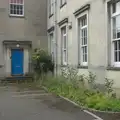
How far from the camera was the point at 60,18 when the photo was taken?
2036 centimetres

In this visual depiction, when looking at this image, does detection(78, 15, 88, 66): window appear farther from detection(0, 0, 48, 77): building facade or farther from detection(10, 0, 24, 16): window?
detection(10, 0, 24, 16): window

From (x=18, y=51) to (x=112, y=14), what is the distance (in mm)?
13888

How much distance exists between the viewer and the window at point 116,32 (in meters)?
11.7

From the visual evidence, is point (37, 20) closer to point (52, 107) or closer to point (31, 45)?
point (31, 45)

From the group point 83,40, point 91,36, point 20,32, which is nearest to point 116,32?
point 91,36

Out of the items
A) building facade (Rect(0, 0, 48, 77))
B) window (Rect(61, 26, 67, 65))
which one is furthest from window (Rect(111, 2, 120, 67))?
building facade (Rect(0, 0, 48, 77))

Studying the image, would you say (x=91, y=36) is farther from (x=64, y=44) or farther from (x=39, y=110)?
(x=64, y=44)

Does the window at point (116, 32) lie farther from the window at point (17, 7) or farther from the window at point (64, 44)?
the window at point (17, 7)

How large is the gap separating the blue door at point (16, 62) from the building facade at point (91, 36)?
15.5 feet

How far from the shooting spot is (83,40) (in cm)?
1579

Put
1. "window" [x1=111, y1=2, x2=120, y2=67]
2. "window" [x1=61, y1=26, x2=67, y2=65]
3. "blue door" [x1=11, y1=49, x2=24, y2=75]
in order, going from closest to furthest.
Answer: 1. "window" [x1=111, y1=2, x2=120, y2=67]
2. "window" [x1=61, y1=26, x2=67, y2=65]
3. "blue door" [x1=11, y1=49, x2=24, y2=75]

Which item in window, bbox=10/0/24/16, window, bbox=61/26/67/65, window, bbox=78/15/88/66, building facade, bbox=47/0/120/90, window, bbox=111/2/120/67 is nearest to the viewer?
window, bbox=111/2/120/67

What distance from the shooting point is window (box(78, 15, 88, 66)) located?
1535 centimetres

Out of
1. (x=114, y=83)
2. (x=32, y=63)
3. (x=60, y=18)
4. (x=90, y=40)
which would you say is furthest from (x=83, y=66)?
(x=32, y=63)
